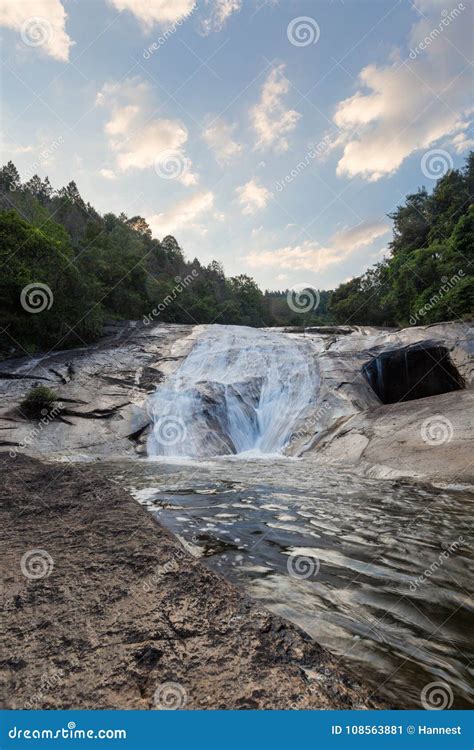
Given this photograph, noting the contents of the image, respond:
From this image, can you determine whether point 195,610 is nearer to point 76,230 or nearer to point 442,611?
point 442,611

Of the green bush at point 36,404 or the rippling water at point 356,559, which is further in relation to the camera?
the green bush at point 36,404

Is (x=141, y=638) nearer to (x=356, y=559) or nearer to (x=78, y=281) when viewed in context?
(x=356, y=559)

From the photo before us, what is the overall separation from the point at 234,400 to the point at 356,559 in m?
11.1

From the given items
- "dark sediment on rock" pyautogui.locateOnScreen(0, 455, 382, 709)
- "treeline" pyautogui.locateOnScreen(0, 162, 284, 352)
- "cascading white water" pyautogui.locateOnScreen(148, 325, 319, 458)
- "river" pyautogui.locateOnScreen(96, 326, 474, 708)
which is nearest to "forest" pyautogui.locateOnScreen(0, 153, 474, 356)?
"treeline" pyautogui.locateOnScreen(0, 162, 284, 352)

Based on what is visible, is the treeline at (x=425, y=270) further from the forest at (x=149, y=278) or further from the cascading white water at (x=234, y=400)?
the cascading white water at (x=234, y=400)

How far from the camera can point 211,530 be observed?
4922mm

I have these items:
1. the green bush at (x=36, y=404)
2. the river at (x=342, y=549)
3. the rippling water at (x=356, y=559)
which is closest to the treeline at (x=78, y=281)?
the green bush at (x=36, y=404)

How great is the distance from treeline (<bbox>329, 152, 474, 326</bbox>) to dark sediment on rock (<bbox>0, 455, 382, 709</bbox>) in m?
18.6

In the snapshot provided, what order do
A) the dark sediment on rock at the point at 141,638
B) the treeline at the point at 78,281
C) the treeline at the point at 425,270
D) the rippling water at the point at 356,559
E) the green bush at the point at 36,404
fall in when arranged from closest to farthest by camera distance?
the dark sediment on rock at the point at 141,638
the rippling water at the point at 356,559
the green bush at the point at 36,404
the treeline at the point at 78,281
the treeline at the point at 425,270

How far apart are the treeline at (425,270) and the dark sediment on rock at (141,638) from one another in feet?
60.9

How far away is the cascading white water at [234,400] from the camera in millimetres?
13305

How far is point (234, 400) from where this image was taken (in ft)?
49.5

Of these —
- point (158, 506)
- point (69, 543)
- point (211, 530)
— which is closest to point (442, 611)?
point (211, 530)

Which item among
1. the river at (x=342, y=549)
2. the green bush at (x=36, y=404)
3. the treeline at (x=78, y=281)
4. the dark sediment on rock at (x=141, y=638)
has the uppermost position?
the treeline at (x=78, y=281)
